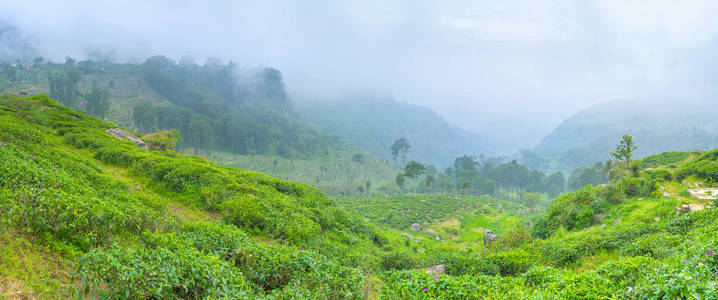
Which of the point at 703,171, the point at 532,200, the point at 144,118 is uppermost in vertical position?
the point at 703,171

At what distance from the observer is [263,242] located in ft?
30.8

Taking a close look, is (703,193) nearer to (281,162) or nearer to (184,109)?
(281,162)

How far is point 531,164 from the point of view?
19200 centimetres

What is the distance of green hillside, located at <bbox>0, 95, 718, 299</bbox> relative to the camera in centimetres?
456

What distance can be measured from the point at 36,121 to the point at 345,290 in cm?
2774

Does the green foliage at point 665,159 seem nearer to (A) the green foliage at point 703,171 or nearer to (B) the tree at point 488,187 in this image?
(A) the green foliage at point 703,171

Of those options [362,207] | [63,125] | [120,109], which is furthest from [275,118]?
[63,125]

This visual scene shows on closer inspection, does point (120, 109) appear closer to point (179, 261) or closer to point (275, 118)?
point (275, 118)

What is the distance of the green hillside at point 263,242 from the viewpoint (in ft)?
15.0

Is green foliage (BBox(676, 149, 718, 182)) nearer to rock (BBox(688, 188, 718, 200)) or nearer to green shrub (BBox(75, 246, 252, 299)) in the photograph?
→ rock (BBox(688, 188, 718, 200))

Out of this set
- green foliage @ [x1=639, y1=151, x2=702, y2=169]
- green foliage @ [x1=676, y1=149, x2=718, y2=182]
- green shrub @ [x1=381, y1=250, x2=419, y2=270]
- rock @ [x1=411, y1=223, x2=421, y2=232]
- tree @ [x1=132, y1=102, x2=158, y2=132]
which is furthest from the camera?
tree @ [x1=132, y1=102, x2=158, y2=132]

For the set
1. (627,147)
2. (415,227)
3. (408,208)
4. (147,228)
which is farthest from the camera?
(408,208)


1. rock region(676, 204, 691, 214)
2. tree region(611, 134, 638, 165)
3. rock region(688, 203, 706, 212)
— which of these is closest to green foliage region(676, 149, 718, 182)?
rock region(688, 203, 706, 212)

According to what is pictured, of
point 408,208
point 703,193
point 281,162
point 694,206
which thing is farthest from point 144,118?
point 703,193
